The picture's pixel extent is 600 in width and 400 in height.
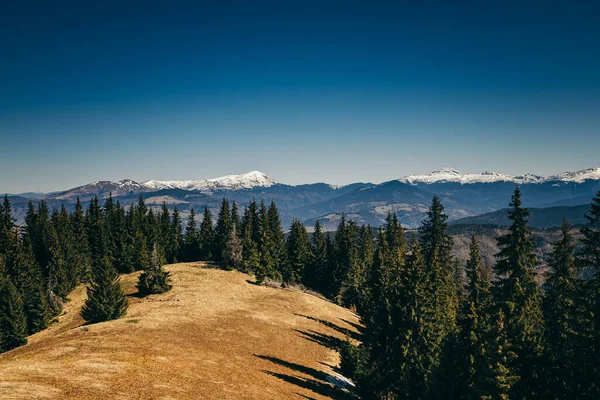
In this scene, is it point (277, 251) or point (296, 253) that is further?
point (296, 253)

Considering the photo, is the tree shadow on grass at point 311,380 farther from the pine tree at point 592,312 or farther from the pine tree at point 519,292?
the pine tree at point 592,312

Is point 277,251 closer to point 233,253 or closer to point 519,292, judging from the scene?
point 233,253

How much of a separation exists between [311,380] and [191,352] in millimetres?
12532

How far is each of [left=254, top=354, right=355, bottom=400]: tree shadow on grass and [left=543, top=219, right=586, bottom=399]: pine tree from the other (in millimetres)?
17969

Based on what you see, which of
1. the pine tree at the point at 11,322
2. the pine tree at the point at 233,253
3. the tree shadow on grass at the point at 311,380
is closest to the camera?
the tree shadow on grass at the point at 311,380

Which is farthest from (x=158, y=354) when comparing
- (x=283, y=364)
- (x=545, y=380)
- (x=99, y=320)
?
(x=545, y=380)

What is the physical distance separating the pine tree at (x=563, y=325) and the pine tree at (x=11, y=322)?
62324 mm

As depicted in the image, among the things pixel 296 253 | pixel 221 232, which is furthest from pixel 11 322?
pixel 296 253

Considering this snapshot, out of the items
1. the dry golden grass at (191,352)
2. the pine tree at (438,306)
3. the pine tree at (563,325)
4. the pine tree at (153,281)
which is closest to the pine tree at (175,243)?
the dry golden grass at (191,352)

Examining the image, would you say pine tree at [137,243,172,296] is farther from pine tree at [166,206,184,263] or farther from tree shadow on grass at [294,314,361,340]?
pine tree at [166,206,184,263]

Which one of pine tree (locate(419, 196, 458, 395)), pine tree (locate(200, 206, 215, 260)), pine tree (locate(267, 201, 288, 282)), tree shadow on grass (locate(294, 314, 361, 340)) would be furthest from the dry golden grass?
pine tree (locate(200, 206, 215, 260))

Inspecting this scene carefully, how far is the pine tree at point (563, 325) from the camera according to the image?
75.9ft

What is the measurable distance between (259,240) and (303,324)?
1582 inches

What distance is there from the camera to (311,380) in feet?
118
